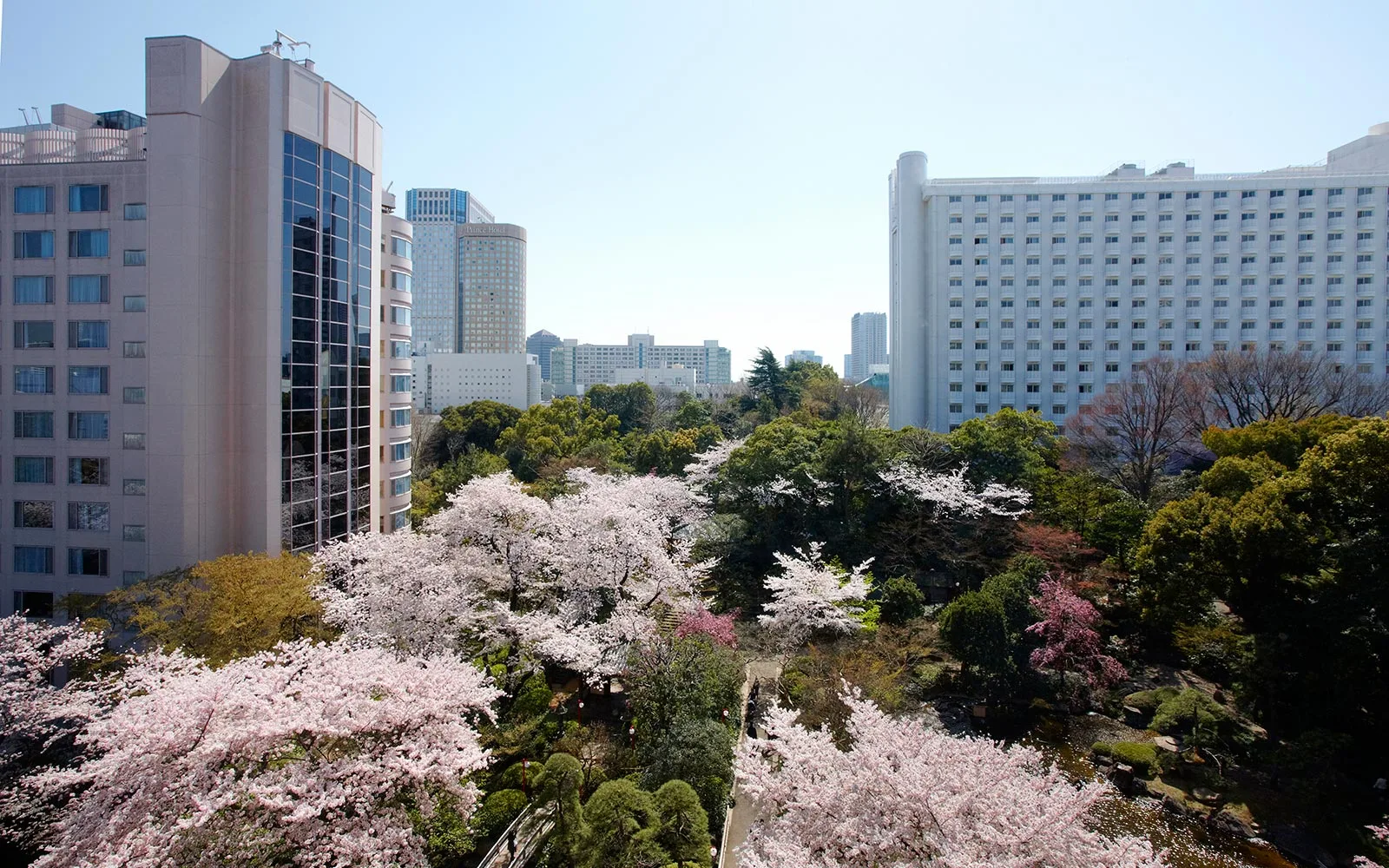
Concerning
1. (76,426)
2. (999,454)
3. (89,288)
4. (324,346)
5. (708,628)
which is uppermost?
(89,288)

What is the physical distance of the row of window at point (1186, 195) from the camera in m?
41.6

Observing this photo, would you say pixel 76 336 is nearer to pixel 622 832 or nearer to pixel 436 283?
pixel 622 832

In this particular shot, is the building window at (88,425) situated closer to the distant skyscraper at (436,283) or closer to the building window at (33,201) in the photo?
the building window at (33,201)

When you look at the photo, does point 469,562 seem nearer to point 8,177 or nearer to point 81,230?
point 81,230

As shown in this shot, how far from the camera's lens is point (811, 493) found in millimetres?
22094

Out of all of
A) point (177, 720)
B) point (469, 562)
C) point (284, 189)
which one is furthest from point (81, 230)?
point (177, 720)

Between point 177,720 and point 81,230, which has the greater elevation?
point 81,230

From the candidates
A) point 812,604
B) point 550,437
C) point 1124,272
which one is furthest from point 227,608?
point 1124,272

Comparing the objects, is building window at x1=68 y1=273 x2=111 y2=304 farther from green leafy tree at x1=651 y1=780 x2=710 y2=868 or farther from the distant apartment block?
the distant apartment block

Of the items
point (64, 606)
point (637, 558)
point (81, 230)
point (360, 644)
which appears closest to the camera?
point (360, 644)

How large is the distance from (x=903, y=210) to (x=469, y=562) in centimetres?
3818

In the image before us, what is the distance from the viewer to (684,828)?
9750 millimetres

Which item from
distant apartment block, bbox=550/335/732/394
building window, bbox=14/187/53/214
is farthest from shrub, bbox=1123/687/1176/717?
distant apartment block, bbox=550/335/732/394

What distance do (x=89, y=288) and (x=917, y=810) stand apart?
20.7 metres
